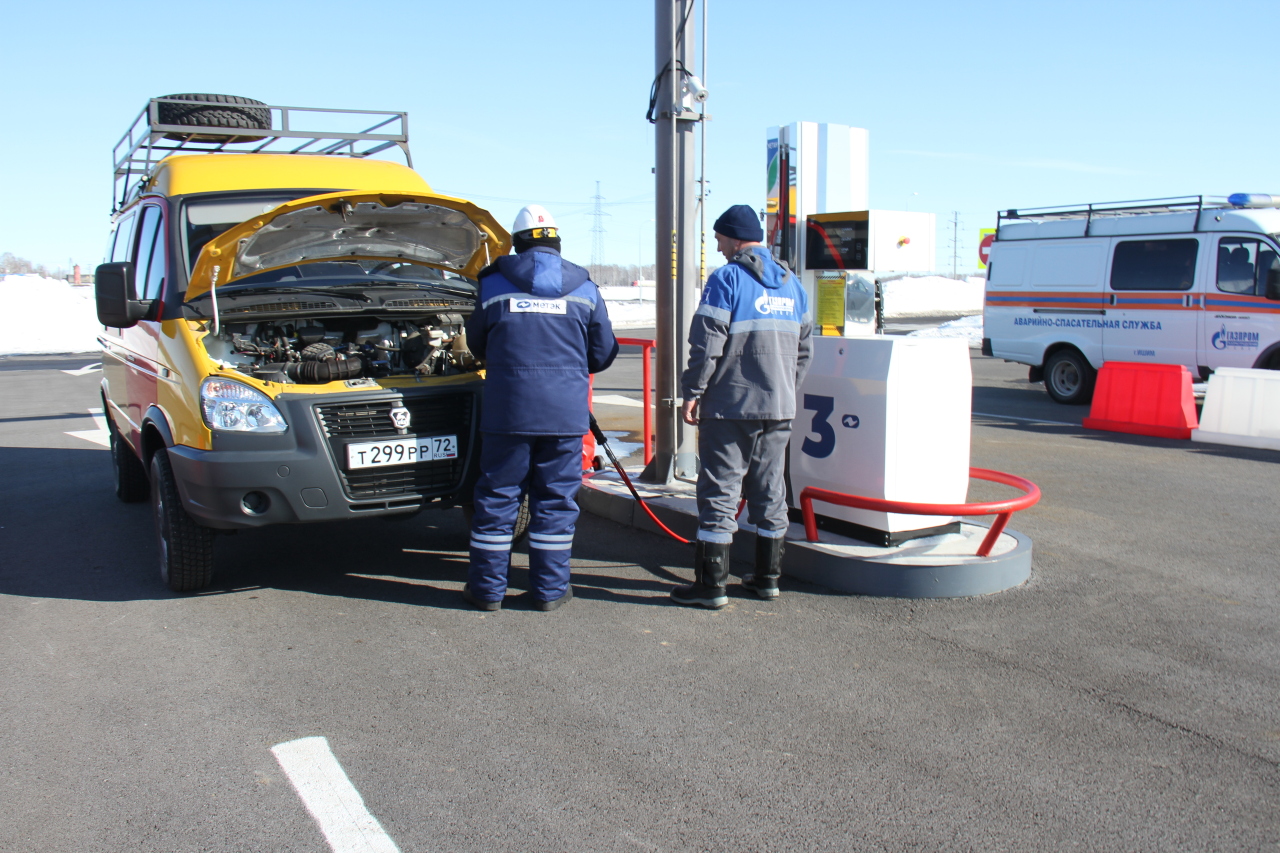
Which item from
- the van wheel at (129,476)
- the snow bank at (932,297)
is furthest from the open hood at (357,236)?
the snow bank at (932,297)

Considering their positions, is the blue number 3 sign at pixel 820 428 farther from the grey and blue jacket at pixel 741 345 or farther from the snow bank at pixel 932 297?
the snow bank at pixel 932 297

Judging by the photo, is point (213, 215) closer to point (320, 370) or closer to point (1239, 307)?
point (320, 370)

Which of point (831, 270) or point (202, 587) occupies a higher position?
point (831, 270)

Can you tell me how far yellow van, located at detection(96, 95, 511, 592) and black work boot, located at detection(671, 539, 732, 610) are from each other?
126 cm

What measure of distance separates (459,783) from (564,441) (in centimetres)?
191

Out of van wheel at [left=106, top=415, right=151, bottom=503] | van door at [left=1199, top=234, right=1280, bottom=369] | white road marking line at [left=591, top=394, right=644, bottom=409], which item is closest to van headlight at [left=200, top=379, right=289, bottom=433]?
van wheel at [left=106, top=415, right=151, bottom=503]

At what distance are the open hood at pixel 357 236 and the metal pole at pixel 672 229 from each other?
48.5 inches

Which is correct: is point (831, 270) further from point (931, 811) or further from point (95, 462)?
point (95, 462)

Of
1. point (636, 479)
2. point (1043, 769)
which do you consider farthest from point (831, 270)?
point (1043, 769)

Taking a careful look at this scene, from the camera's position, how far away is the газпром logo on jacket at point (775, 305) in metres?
4.55

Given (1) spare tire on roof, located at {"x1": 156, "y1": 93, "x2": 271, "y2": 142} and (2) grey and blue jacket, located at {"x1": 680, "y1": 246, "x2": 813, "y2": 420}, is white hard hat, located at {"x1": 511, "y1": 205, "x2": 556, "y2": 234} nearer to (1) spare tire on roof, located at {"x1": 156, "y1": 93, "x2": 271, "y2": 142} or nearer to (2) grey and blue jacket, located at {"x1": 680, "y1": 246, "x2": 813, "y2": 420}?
(2) grey and blue jacket, located at {"x1": 680, "y1": 246, "x2": 813, "y2": 420}

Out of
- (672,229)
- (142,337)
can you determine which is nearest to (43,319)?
(142,337)

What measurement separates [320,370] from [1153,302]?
11.3m

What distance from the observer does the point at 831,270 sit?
620cm
